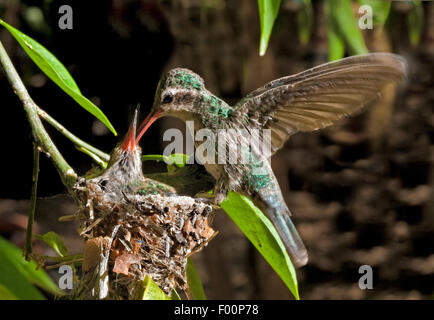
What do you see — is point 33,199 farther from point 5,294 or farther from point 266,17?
point 266,17

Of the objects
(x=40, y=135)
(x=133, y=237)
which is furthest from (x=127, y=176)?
(x=40, y=135)

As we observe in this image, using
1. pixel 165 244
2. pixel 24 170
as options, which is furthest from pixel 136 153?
pixel 24 170

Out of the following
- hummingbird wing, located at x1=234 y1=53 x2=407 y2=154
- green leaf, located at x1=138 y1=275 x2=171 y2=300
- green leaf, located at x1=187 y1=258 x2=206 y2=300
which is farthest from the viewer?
green leaf, located at x1=187 y1=258 x2=206 y2=300

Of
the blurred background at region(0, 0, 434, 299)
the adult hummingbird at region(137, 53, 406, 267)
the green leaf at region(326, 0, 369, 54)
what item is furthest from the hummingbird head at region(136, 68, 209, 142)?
the green leaf at region(326, 0, 369, 54)

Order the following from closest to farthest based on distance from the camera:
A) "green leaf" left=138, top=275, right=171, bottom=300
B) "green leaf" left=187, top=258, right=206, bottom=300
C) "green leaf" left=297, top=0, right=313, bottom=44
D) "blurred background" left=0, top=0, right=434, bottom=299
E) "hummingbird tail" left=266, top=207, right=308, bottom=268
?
1. "green leaf" left=138, top=275, right=171, bottom=300
2. "hummingbird tail" left=266, top=207, right=308, bottom=268
3. "green leaf" left=187, top=258, right=206, bottom=300
4. "blurred background" left=0, top=0, right=434, bottom=299
5. "green leaf" left=297, top=0, right=313, bottom=44

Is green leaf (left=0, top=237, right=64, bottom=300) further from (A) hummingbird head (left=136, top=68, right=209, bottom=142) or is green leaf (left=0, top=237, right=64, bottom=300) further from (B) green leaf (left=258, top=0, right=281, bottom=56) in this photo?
(B) green leaf (left=258, top=0, right=281, bottom=56)
